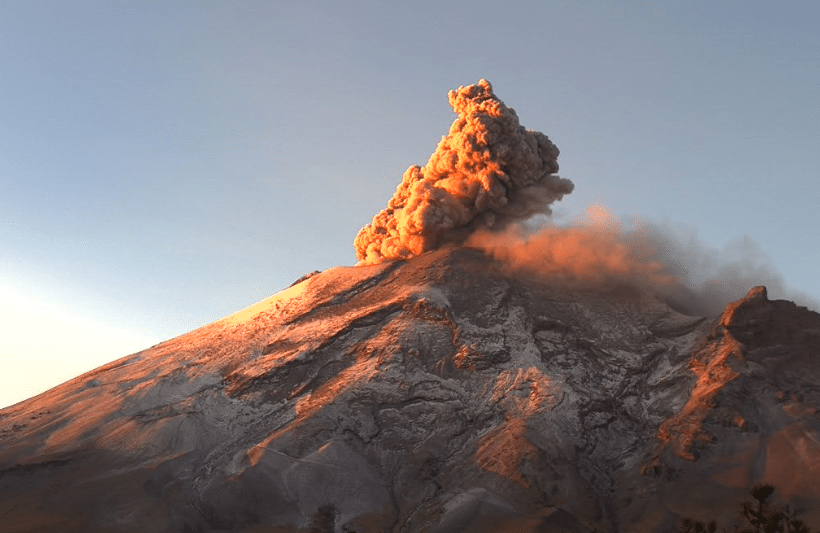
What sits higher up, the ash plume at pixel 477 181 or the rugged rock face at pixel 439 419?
the ash plume at pixel 477 181

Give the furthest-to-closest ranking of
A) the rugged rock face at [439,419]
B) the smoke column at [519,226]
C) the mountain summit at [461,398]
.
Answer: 1. the smoke column at [519,226]
2. the mountain summit at [461,398]
3. the rugged rock face at [439,419]

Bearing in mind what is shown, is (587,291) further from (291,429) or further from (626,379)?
(291,429)

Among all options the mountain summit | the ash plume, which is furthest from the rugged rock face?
the ash plume

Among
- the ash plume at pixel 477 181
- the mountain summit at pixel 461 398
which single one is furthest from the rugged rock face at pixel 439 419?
the ash plume at pixel 477 181

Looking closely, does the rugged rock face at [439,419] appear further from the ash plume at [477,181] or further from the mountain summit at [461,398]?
the ash plume at [477,181]

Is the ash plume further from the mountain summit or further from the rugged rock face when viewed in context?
the rugged rock face

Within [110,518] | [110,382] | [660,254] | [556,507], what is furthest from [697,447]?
[110,382]
